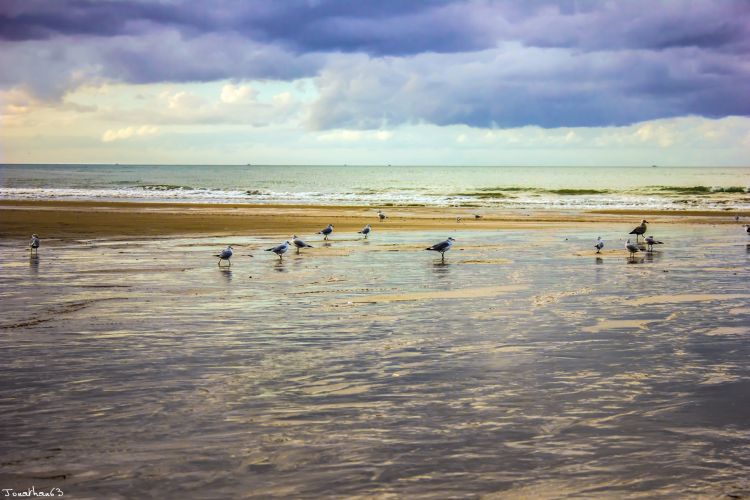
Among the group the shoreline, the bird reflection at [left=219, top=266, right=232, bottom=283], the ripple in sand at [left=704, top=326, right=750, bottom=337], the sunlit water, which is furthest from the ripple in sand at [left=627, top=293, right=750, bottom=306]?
the shoreline

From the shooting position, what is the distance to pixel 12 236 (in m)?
29.4

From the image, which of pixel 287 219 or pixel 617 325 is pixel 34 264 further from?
pixel 287 219

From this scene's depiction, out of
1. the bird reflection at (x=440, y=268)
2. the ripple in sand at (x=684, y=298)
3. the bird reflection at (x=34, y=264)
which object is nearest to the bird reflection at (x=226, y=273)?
the bird reflection at (x=34, y=264)

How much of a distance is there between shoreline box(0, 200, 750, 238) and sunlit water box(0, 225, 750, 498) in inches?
640

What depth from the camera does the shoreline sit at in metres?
33.7

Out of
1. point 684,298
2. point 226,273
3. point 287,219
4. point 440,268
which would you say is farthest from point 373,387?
point 287,219

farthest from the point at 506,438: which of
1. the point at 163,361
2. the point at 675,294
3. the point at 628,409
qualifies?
the point at 675,294

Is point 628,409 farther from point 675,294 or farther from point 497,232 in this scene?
point 497,232

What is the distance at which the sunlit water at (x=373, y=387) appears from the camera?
6.12 m

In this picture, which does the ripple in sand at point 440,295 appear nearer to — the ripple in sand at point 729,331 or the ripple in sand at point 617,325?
the ripple in sand at point 617,325

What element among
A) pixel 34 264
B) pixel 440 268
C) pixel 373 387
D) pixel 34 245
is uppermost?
pixel 34 245

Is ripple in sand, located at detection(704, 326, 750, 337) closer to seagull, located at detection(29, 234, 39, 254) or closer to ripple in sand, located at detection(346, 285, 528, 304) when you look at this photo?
ripple in sand, located at detection(346, 285, 528, 304)

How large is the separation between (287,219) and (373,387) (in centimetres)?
3421

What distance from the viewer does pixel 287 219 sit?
42.2 meters
